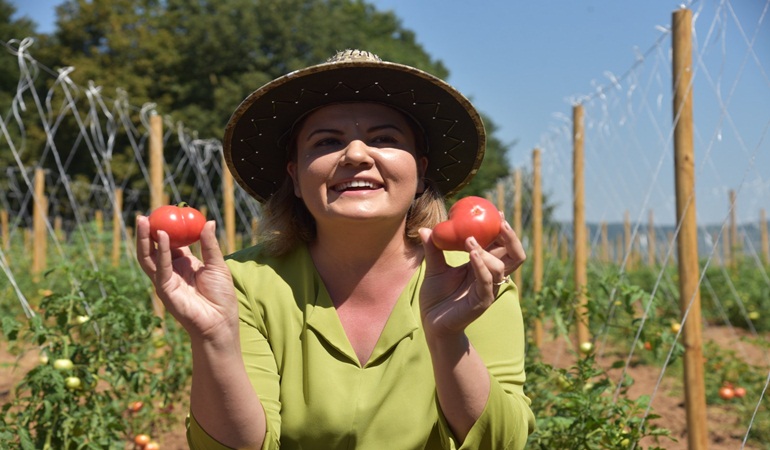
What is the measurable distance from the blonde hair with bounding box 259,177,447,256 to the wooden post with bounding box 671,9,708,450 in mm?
1667

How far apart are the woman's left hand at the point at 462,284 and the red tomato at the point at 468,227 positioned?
0.06 ft

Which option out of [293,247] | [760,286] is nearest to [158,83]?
[760,286]

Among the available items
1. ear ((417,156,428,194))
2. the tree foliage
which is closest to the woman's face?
ear ((417,156,428,194))

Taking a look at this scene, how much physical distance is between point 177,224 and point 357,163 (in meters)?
0.38

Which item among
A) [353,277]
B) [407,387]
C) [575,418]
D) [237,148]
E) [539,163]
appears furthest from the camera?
[539,163]

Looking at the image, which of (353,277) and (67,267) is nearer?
(353,277)

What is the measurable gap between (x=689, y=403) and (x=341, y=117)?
2236mm

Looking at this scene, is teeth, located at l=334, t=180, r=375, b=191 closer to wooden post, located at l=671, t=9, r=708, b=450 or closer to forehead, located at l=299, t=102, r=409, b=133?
forehead, located at l=299, t=102, r=409, b=133

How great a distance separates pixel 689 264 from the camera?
11.1ft

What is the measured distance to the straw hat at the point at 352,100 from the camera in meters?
1.82

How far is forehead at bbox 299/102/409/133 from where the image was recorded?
1.84m

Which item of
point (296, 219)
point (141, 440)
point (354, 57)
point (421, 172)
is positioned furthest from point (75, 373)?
point (354, 57)

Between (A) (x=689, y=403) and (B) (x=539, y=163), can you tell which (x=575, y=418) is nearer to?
(A) (x=689, y=403)

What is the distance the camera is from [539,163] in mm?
7695
